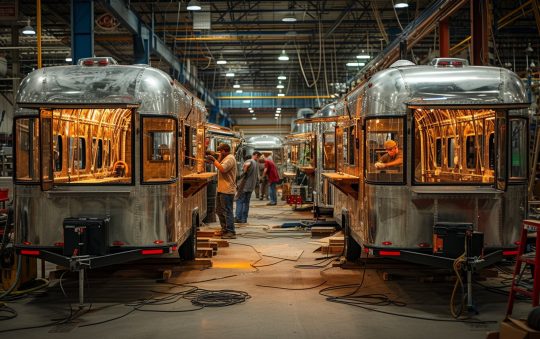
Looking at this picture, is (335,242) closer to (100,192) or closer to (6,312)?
(100,192)

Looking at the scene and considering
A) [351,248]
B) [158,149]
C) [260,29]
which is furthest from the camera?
[260,29]

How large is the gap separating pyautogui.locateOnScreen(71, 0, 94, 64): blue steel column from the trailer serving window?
778 cm

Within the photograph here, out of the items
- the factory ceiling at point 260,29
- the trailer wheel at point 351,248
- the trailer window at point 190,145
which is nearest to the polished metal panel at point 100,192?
the trailer window at point 190,145

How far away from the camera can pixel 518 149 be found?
8531 mm

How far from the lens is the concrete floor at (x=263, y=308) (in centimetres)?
705

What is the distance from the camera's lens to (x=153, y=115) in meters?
8.49

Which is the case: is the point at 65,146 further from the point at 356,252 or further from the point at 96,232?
the point at 356,252

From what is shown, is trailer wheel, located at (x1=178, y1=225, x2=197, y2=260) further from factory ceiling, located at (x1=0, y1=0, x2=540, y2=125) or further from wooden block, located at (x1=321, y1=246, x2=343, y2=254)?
factory ceiling, located at (x1=0, y1=0, x2=540, y2=125)

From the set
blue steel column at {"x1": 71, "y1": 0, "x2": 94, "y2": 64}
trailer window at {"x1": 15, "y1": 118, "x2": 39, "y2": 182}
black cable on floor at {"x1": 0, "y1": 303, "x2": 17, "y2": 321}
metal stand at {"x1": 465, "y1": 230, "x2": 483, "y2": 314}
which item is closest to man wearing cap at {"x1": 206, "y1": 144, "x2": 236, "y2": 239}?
blue steel column at {"x1": 71, "y1": 0, "x2": 94, "y2": 64}

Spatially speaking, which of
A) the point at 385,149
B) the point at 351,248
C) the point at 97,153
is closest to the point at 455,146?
the point at 351,248

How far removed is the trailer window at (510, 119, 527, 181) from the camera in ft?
27.8

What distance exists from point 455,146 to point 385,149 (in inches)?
132

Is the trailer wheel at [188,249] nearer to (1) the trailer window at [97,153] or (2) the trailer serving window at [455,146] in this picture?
(1) the trailer window at [97,153]

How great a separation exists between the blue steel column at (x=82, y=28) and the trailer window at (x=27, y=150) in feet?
21.7
